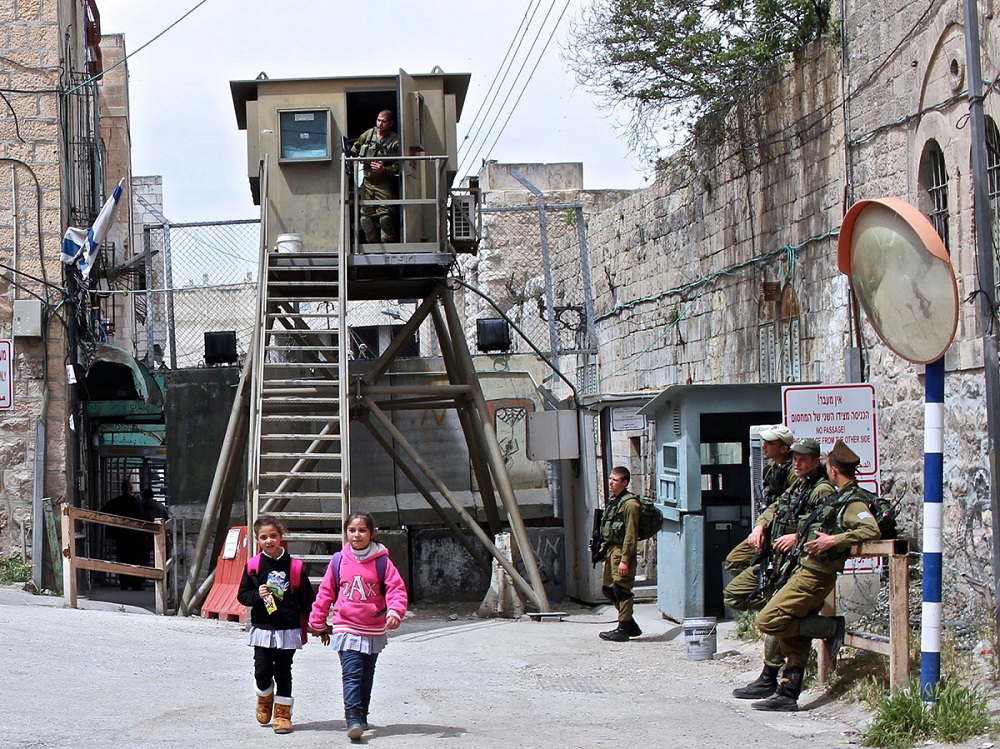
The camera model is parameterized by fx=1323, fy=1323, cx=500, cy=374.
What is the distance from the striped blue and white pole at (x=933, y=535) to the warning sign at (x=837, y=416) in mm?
2207

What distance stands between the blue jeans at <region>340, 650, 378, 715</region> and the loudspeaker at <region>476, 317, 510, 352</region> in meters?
9.37

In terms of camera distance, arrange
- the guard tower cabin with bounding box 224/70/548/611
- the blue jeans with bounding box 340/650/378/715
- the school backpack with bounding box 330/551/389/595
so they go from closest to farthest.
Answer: the blue jeans with bounding box 340/650/378/715 → the school backpack with bounding box 330/551/389/595 → the guard tower cabin with bounding box 224/70/548/611

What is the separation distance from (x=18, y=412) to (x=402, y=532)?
4.50 meters

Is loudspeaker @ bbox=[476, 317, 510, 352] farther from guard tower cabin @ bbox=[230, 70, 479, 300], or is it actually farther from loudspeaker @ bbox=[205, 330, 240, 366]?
loudspeaker @ bbox=[205, 330, 240, 366]

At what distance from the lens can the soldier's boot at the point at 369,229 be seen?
14.2 m

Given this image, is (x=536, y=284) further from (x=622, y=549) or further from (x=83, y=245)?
(x=622, y=549)

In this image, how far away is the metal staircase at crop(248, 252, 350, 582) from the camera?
1186cm

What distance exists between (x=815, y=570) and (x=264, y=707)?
3.20m

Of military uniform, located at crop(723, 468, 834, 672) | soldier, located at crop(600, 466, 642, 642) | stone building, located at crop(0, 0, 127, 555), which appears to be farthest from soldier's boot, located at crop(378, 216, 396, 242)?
military uniform, located at crop(723, 468, 834, 672)

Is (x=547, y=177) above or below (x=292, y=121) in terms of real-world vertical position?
above

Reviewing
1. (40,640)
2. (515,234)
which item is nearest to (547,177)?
(515,234)

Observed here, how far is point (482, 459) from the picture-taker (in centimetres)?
1488

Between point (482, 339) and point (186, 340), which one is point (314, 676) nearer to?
point (482, 339)

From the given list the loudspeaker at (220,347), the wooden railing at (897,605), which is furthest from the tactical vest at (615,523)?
the loudspeaker at (220,347)
